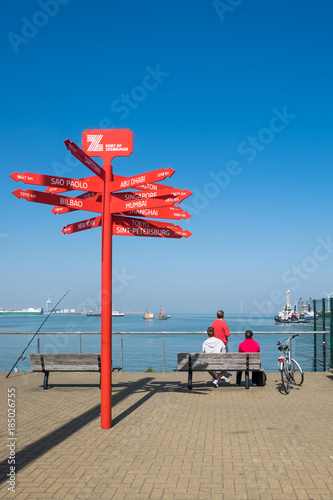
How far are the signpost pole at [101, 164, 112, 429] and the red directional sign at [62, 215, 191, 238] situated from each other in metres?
0.39

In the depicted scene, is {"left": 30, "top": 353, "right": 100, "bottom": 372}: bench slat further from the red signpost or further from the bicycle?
the bicycle

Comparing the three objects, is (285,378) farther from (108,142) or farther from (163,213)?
(108,142)

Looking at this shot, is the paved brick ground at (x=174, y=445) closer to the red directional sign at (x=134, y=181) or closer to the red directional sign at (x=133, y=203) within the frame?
the red directional sign at (x=133, y=203)

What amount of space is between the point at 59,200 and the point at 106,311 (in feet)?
5.62

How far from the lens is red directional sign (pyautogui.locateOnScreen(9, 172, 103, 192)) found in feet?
22.4

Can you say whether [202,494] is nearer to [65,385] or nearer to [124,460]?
[124,460]

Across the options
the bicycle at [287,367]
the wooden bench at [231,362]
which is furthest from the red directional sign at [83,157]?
the bicycle at [287,367]

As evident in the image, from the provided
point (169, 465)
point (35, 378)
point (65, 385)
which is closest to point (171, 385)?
point (65, 385)

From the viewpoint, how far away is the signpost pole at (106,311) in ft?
23.4

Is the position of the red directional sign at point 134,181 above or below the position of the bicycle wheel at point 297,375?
above

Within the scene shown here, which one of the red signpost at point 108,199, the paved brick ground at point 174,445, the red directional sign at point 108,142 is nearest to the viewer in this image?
the paved brick ground at point 174,445

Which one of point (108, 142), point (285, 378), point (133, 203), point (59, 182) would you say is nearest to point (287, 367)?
point (285, 378)

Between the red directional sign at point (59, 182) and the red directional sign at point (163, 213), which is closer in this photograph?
the red directional sign at point (59, 182)

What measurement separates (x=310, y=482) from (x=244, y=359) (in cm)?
532
